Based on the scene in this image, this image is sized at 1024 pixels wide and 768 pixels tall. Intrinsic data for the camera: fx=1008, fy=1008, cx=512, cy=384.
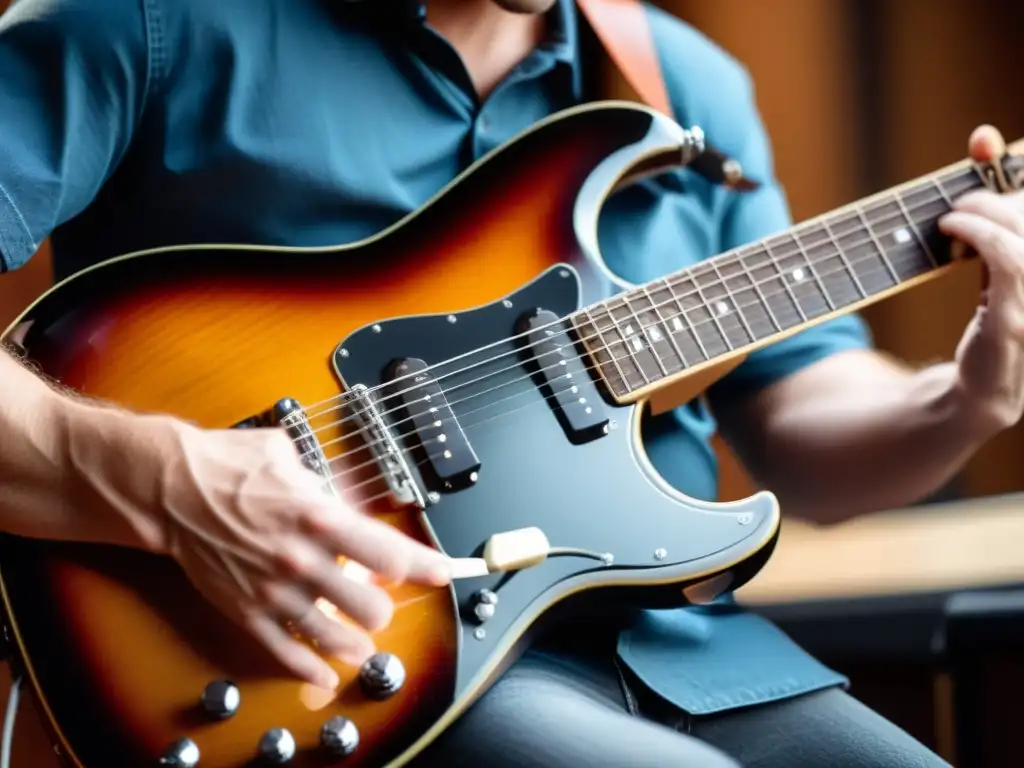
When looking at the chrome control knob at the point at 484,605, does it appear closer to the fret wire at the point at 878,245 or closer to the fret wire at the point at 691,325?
the fret wire at the point at 691,325

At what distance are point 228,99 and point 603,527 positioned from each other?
16.4 inches

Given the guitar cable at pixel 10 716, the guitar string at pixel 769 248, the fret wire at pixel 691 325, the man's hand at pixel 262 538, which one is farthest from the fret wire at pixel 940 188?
the guitar cable at pixel 10 716

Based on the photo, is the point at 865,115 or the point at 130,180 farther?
the point at 865,115

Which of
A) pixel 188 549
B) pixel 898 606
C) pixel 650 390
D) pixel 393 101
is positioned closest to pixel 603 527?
pixel 650 390

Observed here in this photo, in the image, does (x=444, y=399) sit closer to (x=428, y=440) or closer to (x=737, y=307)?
(x=428, y=440)

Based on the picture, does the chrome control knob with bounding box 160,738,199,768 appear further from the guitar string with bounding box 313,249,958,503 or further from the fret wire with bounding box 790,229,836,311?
the fret wire with bounding box 790,229,836,311

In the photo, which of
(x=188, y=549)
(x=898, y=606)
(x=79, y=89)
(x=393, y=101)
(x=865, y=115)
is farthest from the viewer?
(x=865, y=115)

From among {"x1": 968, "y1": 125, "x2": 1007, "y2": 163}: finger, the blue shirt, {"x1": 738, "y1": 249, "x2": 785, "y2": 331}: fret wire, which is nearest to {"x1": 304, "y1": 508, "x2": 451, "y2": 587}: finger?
the blue shirt

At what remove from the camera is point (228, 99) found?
2.46 ft

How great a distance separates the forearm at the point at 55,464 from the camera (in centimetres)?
60

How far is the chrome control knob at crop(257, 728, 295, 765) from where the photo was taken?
583 mm

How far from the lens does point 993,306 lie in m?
0.76

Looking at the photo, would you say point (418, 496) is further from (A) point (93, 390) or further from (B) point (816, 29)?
(B) point (816, 29)

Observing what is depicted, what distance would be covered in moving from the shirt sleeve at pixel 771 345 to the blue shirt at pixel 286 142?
8cm
